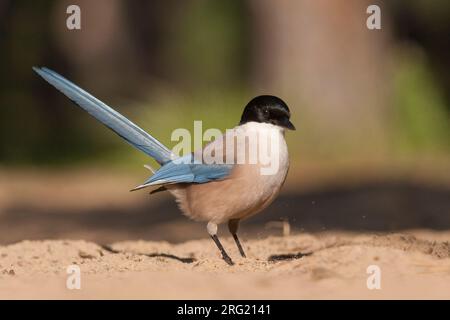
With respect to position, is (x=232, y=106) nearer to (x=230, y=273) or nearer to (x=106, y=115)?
(x=106, y=115)

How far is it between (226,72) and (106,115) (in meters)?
10.2

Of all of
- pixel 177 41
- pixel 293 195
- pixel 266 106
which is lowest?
pixel 293 195

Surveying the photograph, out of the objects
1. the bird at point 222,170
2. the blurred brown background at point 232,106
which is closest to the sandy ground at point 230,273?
the bird at point 222,170

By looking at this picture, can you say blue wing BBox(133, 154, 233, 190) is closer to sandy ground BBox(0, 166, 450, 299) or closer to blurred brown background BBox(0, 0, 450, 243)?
sandy ground BBox(0, 166, 450, 299)

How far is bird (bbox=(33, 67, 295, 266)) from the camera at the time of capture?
6500 millimetres

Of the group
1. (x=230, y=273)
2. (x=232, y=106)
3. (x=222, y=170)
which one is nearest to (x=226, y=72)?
(x=232, y=106)

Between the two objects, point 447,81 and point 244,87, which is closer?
point 244,87

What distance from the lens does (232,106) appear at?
1386 centimetres

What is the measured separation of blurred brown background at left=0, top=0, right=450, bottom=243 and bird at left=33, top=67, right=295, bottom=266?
2.57 metres

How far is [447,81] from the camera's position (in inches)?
672

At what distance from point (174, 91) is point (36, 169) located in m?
3.60

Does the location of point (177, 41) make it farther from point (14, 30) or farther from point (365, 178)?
point (365, 178)

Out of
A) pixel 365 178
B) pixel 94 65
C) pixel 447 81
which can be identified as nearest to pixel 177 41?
pixel 94 65
